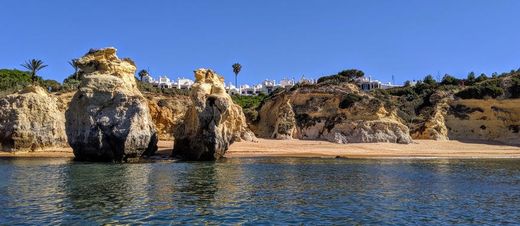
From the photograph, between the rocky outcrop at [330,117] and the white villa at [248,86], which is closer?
the rocky outcrop at [330,117]

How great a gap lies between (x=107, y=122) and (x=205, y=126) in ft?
23.1

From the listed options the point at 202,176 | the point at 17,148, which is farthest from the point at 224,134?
the point at 17,148

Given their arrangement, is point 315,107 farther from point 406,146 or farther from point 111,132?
point 111,132

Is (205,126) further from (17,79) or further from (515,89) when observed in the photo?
(17,79)

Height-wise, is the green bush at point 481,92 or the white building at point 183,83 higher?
the white building at point 183,83

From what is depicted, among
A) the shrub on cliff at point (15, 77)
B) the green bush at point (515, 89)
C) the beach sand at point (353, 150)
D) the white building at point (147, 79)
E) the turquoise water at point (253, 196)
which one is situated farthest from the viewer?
the white building at point (147, 79)

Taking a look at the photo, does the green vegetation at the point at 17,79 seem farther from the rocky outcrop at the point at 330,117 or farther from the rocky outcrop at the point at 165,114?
the rocky outcrop at the point at 330,117

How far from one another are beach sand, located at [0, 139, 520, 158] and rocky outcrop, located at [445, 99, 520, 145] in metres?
5.40

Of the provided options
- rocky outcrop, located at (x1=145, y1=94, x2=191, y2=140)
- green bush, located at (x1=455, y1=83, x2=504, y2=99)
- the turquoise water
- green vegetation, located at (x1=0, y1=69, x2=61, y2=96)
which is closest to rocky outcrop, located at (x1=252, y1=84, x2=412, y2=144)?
rocky outcrop, located at (x1=145, y1=94, x2=191, y2=140)

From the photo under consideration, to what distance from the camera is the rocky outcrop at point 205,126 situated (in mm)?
34969

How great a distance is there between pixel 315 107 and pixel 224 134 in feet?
65.2

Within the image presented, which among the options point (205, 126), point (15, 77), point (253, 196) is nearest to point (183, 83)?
point (15, 77)

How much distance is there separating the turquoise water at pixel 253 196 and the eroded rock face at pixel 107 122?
453 centimetres

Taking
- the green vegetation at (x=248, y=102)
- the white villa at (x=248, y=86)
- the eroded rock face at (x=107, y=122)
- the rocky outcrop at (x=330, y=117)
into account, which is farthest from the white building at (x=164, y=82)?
the eroded rock face at (x=107, y=122)
